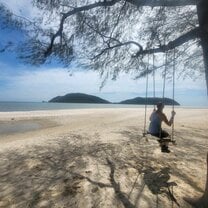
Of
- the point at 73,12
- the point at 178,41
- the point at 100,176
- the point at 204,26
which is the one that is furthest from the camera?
the point at 73,12

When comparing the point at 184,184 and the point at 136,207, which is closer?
the point at 136,207

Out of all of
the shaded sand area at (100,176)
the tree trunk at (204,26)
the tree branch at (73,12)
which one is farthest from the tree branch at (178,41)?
the shaded sand area at (100,176)

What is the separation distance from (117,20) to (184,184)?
5312 millimetres

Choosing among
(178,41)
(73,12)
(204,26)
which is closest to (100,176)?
(178,41)

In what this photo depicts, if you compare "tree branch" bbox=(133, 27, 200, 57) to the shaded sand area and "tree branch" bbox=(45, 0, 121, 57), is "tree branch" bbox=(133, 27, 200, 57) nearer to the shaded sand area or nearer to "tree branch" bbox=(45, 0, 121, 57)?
"tree branch" bbox=(45, 0, 121, 57)

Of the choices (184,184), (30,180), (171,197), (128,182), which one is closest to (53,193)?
(30,180)

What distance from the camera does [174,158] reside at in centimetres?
A: 891

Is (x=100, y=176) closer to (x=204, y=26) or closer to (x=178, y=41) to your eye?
(x=178, y=41)

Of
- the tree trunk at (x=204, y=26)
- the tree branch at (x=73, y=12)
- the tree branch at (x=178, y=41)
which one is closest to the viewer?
the tree trunk at (x=204, y=26)

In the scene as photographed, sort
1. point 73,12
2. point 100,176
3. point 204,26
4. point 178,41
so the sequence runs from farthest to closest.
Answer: point 73,12 < point 100,176 < point 178,41 < point 204,26

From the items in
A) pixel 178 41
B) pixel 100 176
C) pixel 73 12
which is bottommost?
pixel 100 176

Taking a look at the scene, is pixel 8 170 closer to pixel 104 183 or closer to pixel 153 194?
pixel 104 183

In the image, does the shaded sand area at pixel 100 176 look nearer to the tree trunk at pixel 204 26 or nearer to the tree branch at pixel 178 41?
the tree trunk at pixel 204 26

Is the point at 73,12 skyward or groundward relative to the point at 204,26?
skyward
